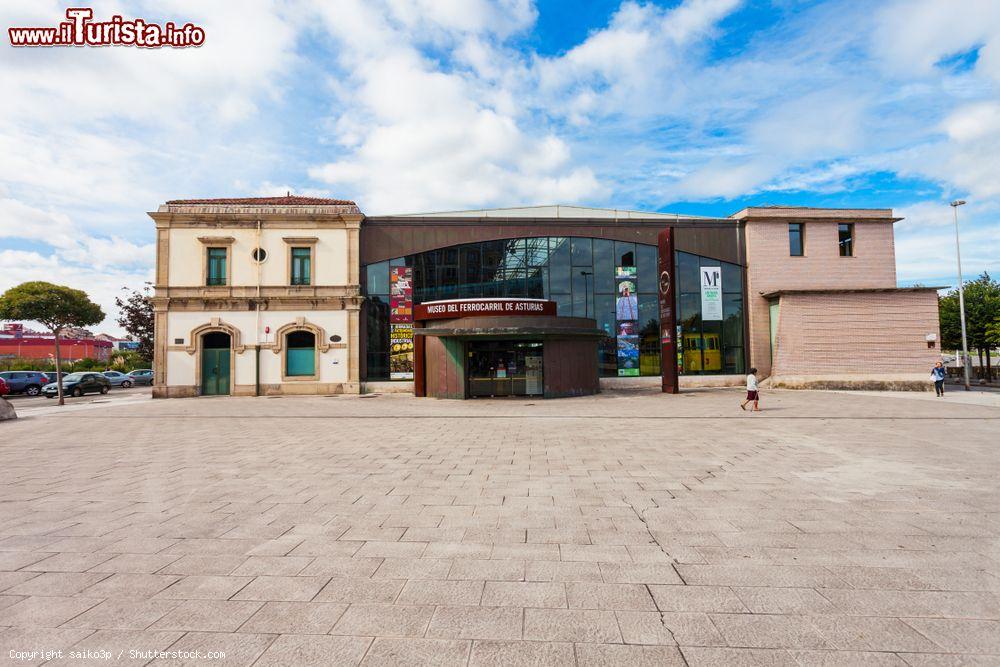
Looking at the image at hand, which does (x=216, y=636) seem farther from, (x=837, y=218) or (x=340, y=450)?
(x=837, y=218)

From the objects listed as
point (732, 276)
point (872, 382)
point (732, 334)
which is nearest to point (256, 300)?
point (732, 334)

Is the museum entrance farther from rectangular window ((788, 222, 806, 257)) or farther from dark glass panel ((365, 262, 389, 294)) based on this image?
rectangular window ((788, 222, 806, 257))

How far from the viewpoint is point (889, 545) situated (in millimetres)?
4445

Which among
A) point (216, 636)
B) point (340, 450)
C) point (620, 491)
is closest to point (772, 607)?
point (620, 491)

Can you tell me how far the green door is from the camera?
80.7ft

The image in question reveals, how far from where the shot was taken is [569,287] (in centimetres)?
2612

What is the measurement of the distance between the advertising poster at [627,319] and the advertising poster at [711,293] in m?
4.16

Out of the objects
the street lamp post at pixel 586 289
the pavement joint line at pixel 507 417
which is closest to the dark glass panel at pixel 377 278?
the pavement joint line at pixel 507 417

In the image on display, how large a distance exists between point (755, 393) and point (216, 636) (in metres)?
16.0

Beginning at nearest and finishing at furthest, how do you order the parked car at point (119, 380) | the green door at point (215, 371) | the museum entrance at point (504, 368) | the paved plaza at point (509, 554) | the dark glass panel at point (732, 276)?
the paved plaza at point (509, 554)
the museum entrance at point (504, 368)
the green door at point (215, 371)
the dark glass panel at point (732, 276)
the parked car at point (119, 380)

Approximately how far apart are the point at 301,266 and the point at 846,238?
31593mm

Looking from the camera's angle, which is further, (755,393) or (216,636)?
(755,393)

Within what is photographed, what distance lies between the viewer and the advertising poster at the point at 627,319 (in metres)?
25.9

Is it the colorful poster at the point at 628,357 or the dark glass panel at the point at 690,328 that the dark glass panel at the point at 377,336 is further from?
Result: the dark glass panel at the point at 690,328
